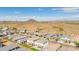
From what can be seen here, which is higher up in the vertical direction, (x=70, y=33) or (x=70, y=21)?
(x=70, y=21)

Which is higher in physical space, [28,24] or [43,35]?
[28,24]
